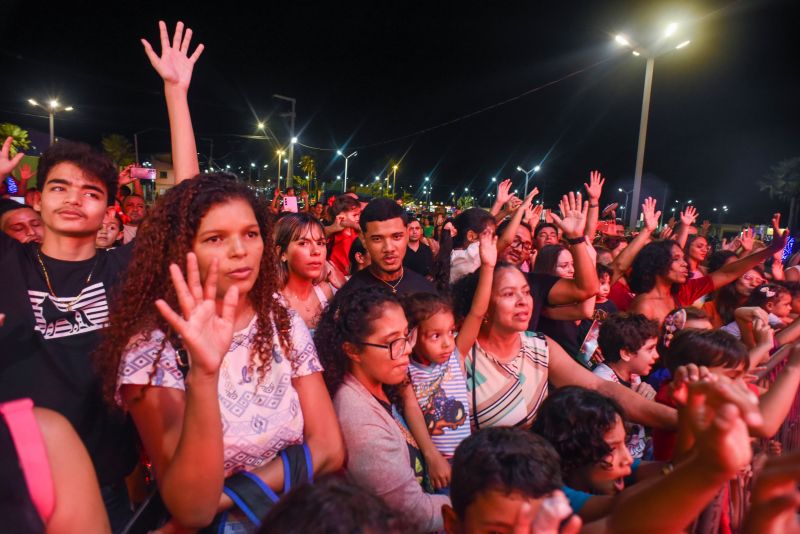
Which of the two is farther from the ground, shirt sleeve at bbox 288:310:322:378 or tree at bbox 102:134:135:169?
tree at bbox 102:134:135:169

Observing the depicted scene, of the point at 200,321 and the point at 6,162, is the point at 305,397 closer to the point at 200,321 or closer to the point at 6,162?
the point at 200,321

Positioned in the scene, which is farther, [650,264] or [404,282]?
[650,264]

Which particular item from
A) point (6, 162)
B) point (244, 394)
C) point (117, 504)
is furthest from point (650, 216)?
point (6, 162)

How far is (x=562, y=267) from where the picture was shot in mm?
4797

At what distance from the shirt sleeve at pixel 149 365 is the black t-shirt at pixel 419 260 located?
4.72 metres

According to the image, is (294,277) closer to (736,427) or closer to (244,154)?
(736,427)

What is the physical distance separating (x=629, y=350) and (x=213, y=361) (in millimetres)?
3186

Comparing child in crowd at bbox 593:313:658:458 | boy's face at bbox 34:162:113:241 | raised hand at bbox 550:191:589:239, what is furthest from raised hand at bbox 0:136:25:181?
child in crowd at bbox 593:313:658:458

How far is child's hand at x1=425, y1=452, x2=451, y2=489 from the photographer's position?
2.44 m

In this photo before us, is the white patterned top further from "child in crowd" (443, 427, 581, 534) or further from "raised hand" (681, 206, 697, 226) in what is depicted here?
"raised hand" (681, 206, 697, 226)

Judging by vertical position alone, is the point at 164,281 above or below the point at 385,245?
below

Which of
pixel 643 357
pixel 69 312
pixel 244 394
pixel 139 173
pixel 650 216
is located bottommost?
pixel 643 357

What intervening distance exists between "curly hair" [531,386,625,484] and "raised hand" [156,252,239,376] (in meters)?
1.66

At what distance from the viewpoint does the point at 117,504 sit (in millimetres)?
2104
